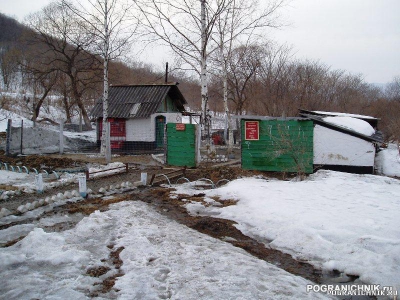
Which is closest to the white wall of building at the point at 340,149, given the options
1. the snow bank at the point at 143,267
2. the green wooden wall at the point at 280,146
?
the green wooden wall at the point at 280,146

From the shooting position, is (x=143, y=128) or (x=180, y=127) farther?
(x=143, y=128)

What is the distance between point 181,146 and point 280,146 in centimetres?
430

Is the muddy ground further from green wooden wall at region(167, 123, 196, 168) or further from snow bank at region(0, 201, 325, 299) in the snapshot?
green wooden wall at region(167, 123, 196, 168)

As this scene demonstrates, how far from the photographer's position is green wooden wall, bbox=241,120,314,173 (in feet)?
36.0

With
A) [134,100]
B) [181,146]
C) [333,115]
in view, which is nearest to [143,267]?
[181,146]

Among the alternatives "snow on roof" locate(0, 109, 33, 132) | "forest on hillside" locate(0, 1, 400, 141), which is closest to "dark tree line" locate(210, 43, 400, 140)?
"forest on hillside" locate(0, 1, 400, 141)

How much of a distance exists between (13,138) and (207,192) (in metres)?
13.2

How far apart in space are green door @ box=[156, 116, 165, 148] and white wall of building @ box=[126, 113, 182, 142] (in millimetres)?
217

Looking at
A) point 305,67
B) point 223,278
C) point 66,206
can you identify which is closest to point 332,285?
point 223,278

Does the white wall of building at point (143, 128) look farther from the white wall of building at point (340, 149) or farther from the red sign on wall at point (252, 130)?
the white wall of building at point (340, 149)

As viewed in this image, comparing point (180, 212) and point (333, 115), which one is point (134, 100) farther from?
point (180, 212)

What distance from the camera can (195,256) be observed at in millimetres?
4438

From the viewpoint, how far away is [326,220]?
554 cm

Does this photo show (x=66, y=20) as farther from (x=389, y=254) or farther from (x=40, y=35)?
(x=389, y=254)
